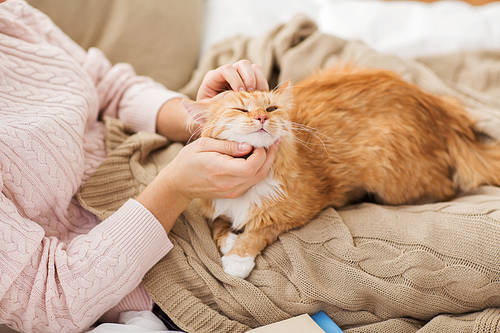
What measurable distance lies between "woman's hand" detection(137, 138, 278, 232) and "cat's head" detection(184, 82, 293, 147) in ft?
0.09

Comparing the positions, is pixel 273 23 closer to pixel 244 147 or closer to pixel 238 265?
pixel 244 147

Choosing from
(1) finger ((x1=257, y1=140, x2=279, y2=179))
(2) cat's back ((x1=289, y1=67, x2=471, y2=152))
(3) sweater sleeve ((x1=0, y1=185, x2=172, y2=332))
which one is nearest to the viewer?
(3) sweater sleeve ((x1=0, y1=185, x2=172, y2=332))

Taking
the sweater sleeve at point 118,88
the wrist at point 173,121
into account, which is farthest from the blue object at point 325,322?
the sweater sleeve at point 118,88

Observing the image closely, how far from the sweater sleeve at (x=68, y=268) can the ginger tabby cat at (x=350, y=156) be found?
23cm

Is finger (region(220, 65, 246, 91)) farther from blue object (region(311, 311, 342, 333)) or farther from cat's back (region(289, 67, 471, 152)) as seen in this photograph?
blue object (region(311, 311, 342, 333))

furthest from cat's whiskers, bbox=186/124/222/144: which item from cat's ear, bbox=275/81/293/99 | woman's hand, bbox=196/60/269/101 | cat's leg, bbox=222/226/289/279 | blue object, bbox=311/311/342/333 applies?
blue object, bbox=311/311/342/333

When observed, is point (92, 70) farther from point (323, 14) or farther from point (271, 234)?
point (323, 14)

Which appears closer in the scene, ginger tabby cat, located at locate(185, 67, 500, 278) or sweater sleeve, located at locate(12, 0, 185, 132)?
ginger tabby cat, located at locate(185, 67, 500, 278)

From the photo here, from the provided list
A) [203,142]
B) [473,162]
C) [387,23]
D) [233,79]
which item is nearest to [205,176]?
[203,142]

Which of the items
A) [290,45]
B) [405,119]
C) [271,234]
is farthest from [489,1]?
[271,234]

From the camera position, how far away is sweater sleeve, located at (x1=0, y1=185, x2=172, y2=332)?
35.0 inches

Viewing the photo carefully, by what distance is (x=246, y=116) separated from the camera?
96cm

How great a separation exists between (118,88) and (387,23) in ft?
4.38

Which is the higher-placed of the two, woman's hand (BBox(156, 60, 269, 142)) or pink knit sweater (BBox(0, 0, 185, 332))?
woman's hand (BBox(156, 60, 269, 142))
